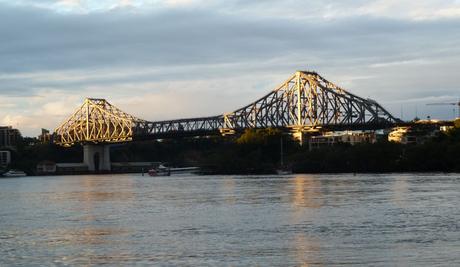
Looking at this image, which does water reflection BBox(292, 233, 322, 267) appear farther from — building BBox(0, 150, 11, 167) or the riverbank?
building BBox(0, 150, 11, 167)

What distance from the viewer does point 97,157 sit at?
162 metres

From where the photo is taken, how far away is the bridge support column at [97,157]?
517 ft

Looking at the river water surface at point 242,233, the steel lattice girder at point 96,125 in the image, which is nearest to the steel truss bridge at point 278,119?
the steel lattice girder at point 96,125

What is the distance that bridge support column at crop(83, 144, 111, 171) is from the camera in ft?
517

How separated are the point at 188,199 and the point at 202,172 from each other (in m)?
78.6

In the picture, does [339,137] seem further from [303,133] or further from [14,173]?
[14,173]

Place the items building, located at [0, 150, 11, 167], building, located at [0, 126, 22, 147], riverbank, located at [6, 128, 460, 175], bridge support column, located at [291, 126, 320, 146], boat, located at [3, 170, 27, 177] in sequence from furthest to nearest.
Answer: building, located at [0, 126, 22, 147] < building, located at [0, 150, 11, 167] < boat, located at [3, 170, 27, 177] < bridge support column, located at [291, 126, 320, 146] < riverbank, located at [6, 128, 460, 175]

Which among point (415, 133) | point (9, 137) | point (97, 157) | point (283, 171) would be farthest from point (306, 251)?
point (9, 137)

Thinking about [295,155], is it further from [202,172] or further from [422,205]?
[422,205]

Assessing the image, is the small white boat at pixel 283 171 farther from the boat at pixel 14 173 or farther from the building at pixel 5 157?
the building at pixel 5 157

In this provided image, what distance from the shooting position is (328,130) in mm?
133875

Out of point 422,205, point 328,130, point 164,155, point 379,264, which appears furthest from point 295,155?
point 379,264

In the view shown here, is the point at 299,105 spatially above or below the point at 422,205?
above

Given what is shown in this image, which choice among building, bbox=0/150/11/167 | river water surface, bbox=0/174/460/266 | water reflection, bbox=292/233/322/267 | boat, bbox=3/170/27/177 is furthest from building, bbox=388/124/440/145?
water reflection, bbox=292/233/322/267
